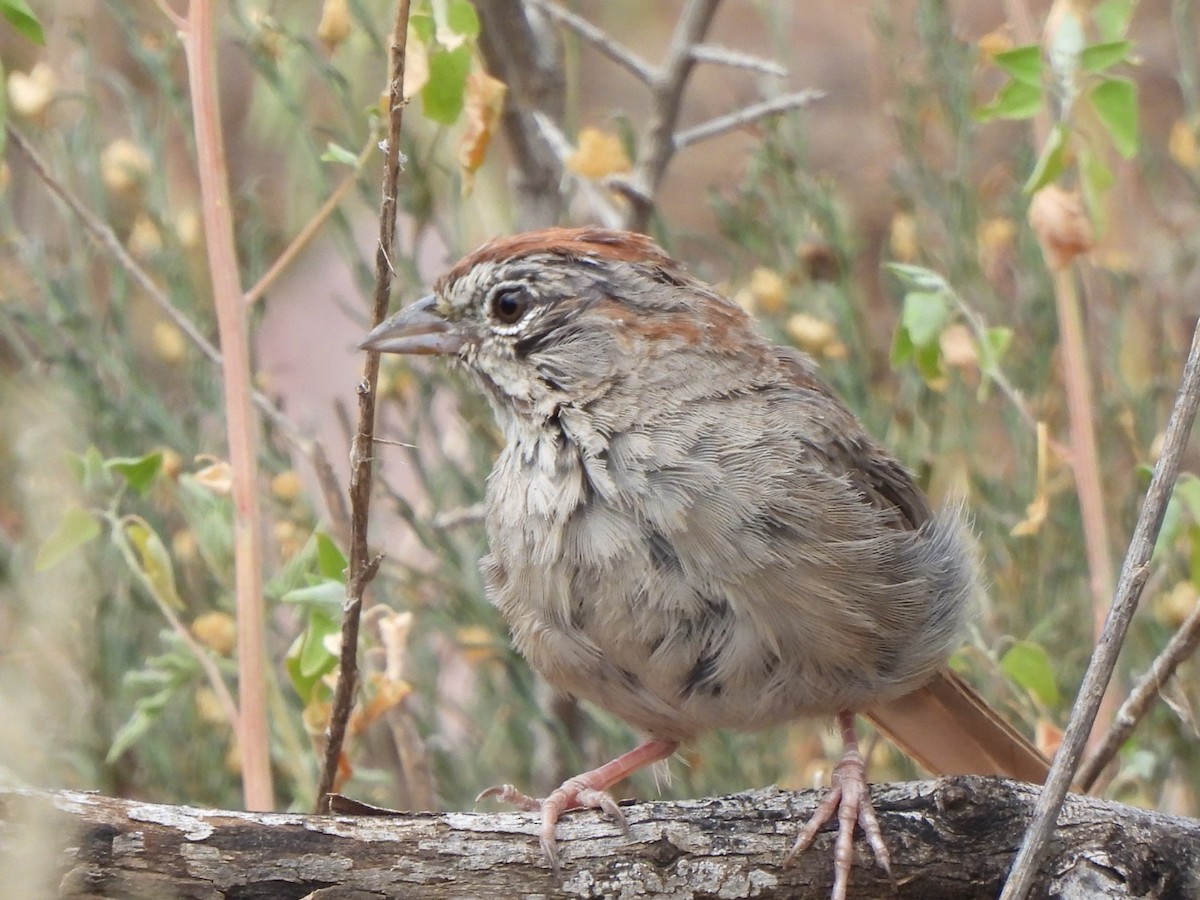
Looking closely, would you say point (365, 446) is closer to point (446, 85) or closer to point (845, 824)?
point (446, 85)

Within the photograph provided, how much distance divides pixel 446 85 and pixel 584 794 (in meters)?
1.20

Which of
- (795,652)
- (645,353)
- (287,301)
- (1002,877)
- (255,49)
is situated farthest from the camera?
(287,301)

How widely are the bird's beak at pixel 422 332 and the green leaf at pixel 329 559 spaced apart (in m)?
0.39

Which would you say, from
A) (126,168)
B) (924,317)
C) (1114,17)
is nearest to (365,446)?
A: (924,317)

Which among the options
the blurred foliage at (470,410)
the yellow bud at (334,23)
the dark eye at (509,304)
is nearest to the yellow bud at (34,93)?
the blurred foliage at (470,410)

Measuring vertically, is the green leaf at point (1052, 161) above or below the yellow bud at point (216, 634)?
above

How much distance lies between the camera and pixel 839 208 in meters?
4.71

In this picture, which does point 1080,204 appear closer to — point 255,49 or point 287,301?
point 255,49

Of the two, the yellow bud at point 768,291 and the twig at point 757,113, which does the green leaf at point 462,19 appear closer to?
the twig at point 757,113

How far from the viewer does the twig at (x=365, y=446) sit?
2.10 meters

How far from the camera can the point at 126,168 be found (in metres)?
4.12

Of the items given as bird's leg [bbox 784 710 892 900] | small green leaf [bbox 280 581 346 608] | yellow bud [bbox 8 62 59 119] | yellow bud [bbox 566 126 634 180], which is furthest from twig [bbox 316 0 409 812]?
yellow bud [bbox 8 62 59 119]

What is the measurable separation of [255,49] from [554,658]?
6.01 feet

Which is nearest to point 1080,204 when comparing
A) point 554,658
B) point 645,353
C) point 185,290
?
point 645,353
